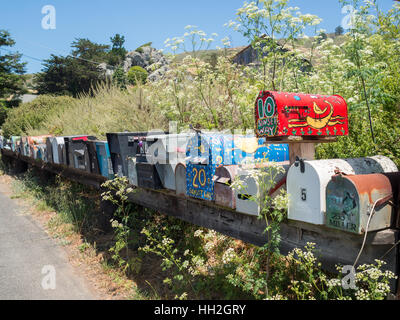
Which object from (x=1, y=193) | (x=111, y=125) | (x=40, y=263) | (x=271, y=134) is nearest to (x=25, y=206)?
(x=1, y=193)

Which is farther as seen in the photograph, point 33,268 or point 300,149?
point 33,268

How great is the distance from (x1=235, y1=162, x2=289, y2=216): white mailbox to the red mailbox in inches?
7.8

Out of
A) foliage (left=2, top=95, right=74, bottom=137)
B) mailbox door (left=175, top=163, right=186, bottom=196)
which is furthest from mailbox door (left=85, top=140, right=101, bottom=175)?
foliage (left=2, top=95, right=74, bottom=137)

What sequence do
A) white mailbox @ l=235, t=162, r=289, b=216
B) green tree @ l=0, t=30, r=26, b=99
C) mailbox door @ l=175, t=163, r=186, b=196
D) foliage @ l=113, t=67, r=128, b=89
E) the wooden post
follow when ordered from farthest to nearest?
1. green tree @ l=0, t=30, r=26, b=99
2. foliage @ l=113, t=67, r=128, b=89
3. mailbox door @ l=175, t=163, r=186, b=196
4. the wooden post
5. white mailbox @ l=235, t=162, r=289, b=216

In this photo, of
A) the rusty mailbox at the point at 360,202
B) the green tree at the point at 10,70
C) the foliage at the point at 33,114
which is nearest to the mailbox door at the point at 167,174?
the rusty mailbox at the point at 360,202

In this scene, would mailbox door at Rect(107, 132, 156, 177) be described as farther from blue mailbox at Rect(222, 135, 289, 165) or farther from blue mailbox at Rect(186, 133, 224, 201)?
blue mailbox at Rect(222, 135, 289, 165)

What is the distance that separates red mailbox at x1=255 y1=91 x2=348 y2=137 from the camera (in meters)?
1.71

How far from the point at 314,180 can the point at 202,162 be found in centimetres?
86

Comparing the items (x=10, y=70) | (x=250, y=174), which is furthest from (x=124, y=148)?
(x=10, y=70)

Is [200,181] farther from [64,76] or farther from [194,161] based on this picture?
[64,76]

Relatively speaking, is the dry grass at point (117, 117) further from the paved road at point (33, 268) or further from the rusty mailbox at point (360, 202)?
the rusty mailbox at point (360, 202)

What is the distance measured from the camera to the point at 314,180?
1539 millimetres
